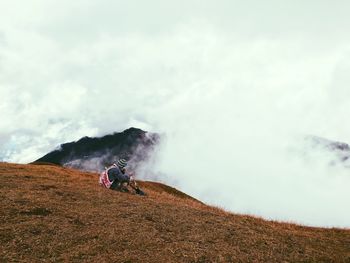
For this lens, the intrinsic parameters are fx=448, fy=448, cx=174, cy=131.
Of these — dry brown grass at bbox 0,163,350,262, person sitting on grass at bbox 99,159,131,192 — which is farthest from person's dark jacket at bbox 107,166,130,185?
dry brown grass at bbox 0,163,350,262

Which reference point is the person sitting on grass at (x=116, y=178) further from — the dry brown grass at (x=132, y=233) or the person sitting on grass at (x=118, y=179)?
the dry brown grass at (x=132, y=233)

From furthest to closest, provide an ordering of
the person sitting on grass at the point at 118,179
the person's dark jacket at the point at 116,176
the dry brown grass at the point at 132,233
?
1. the person's dark jacket at the point at 116,176
2. the person sitting on grass at the point at 118,179
3. the dry brown grass at the point at 132,233

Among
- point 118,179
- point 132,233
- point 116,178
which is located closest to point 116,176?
point 116,178

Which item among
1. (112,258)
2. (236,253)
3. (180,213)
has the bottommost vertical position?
(112,258)

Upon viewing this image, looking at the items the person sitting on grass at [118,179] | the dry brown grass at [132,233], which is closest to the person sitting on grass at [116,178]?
the person sitting on grass at [118,179]

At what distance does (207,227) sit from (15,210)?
12.3m

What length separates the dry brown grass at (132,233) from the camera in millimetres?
23266

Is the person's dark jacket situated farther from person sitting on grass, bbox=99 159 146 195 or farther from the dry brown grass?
the dry brown grass

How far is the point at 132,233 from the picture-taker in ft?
86.3

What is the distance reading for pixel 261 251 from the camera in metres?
26.4

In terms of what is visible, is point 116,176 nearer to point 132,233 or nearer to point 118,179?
point 118,179

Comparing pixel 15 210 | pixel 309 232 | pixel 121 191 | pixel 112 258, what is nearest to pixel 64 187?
pixel 121 191

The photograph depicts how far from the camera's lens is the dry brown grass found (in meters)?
23.3

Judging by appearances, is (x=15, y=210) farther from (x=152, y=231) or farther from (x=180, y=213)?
(x=180, y=213)
